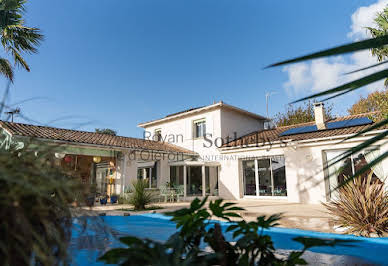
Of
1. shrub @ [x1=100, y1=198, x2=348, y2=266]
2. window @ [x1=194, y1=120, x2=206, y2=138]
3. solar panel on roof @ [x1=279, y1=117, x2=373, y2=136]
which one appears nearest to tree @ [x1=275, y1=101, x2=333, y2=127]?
solar panel on roof @ [x1=279, y1=117, x2=373, y2=136]

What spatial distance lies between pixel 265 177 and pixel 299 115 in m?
24.5

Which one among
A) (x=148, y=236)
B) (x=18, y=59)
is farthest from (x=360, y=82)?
(x=18, y=59)

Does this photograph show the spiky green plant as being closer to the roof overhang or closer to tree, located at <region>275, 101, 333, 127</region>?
the roof overhang

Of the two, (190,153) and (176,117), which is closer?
(190,153)

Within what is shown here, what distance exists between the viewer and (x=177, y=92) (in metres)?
29.7

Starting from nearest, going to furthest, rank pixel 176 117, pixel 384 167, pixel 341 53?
pixel 341 53, pixel 384 167, pixel 176 117

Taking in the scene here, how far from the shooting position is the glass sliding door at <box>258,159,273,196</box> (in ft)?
59.5

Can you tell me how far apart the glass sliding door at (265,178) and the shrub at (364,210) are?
10.7 meters

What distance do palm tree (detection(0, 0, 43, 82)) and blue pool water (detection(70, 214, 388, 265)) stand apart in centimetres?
996

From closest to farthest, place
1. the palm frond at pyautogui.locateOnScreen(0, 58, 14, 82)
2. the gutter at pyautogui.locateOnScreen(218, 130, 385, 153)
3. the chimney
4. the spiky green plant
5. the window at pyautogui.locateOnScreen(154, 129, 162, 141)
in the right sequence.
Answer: the spiky green plant, the palm frond at pyautogui.locateOnScreen(0, 58, 14, 82), the gutter at pyautogui.locateOnScreen(218, 130, 385, 153), the chimney, the window at pyautogui.locateOnScreen(154, 129, 162, 141)

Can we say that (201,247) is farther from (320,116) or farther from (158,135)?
(158,135)

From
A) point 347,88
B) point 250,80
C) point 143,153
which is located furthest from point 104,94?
point 347,88

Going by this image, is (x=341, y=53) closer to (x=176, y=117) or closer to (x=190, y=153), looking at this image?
(x=190, y=153)

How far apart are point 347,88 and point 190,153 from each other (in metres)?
21.0
